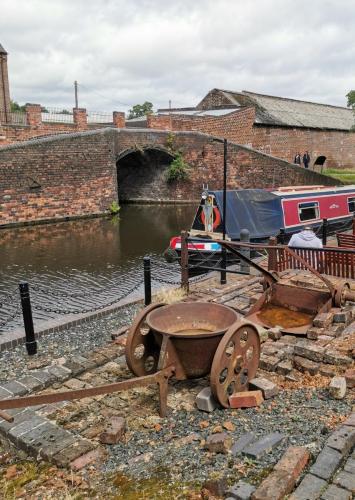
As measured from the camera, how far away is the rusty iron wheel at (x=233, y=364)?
3.93 metres

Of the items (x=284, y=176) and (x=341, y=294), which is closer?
(x=341, y=294)

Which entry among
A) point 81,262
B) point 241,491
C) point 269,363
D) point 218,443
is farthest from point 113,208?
point 241,491

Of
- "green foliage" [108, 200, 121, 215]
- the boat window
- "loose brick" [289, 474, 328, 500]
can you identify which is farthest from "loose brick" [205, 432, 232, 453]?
"green foliage" [108, 200, 121, 215]

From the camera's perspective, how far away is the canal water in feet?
31.2

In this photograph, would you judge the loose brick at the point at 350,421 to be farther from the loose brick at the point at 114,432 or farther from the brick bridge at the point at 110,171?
the brick bridge at the point at 110,171

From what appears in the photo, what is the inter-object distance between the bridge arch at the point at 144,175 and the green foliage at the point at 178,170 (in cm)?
33

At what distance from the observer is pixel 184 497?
9.82ft

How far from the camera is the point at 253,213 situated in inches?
511

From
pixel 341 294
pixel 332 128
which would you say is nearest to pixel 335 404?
pixel 341 294

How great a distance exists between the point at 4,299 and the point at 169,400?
21.7ft

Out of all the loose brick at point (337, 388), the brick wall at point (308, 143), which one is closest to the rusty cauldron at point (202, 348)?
the loose brick at point (337, 388)

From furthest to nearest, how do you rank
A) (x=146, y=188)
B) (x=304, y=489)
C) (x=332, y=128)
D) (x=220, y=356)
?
(x=332, y=128) → (x=146, y=188) → (x=220, y=356) → (x=304, y=489)

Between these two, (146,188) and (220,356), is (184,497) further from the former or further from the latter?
(146,188)

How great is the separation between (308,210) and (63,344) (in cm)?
1009
